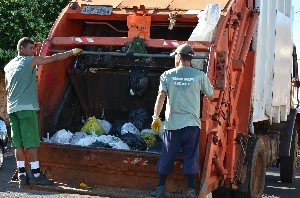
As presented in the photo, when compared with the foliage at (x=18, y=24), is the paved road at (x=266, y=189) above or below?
below

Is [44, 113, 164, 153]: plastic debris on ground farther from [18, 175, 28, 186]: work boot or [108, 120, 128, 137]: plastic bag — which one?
[18, 175, 28, 186]: work boot

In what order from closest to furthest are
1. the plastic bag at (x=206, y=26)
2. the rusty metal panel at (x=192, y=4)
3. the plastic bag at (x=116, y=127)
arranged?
the plastic bag at (x=206, y=26) → the rusty metal panel at (x=192, y=4) → the plastic bag at (x=116, y=127)

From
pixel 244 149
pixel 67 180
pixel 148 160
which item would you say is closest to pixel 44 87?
pixel 67 180

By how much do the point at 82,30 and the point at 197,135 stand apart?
8.63 feet

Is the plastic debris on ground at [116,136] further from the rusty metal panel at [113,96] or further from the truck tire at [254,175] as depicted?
the truck tire at [254,175]

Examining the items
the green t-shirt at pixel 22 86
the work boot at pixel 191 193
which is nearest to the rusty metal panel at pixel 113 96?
the green t-shirt at pixel 22 86

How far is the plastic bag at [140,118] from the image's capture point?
26.4 ft

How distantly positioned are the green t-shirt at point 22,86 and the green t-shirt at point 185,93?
146cm

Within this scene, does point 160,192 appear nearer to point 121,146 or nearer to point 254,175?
point 121,146

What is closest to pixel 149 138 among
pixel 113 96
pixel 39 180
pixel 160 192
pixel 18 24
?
pixel 113 96

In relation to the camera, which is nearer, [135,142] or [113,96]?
[135,142]

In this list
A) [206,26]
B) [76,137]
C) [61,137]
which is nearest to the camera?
[206,26]

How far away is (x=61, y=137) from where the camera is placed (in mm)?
7676

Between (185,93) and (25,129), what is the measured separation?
5.59 ft
